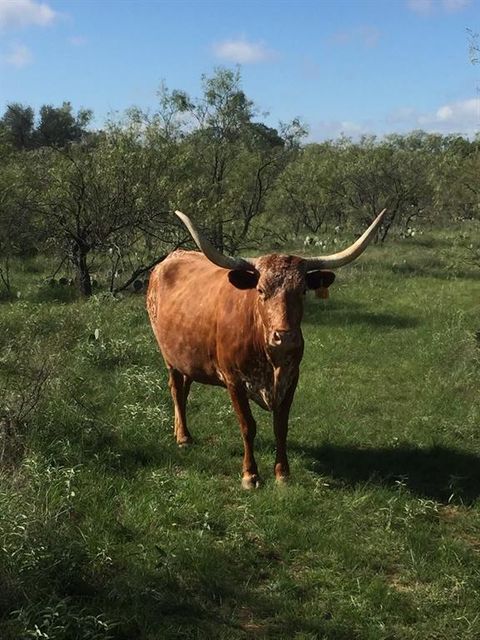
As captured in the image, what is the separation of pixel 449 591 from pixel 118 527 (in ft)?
7.43

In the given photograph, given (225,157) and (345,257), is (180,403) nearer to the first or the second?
(345,257)

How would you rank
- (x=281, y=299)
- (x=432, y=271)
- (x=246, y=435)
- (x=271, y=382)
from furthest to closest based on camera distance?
(x=432, y=271), (x=246, y=435), (x=271, y=382), (x=281, y=299)

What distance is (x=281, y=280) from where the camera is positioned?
199 inches

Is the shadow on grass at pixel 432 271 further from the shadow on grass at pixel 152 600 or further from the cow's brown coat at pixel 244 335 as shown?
the shadow on grass at pixel 152 600

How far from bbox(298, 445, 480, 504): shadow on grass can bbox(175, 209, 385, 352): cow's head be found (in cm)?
154

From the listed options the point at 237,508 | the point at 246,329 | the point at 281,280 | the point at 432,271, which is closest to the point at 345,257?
the point at 281,280

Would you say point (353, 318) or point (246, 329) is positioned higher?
point (246, 329)

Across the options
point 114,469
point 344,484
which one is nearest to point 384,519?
point 344,484

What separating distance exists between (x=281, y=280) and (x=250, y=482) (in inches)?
70.7

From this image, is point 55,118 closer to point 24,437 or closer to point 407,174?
point 407,174

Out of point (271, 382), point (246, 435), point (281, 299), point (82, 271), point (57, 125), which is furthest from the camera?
point (57, 125)

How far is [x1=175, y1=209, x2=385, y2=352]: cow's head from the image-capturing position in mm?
4938

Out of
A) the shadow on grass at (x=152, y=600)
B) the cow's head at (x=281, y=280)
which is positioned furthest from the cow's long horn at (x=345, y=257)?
the shadow on grass at (x=152, y=600)

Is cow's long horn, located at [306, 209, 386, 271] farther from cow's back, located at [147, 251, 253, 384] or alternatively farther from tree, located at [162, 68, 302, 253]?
tree, located at [162, 68, 302, 253]
